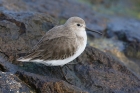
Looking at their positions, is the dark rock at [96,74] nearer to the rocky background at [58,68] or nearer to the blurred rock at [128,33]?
the rocky background at [58,68]

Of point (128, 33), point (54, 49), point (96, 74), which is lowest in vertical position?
point (128, 33)

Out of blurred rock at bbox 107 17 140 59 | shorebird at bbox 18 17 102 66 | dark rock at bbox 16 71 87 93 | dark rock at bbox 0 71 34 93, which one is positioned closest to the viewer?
dark rock at bbox 0 71 34 93

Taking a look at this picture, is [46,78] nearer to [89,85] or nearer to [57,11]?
[89,85]

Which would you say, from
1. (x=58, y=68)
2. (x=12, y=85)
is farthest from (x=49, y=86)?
(x=58, y=68)

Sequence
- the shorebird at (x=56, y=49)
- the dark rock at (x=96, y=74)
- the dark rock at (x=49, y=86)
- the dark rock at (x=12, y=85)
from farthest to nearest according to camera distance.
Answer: the dark rock at (x=96, y=74) < the shorebird at (x=56, y=49) < the dark rock at (x=49, y=86) < the dark rock at (x=12, y=85)

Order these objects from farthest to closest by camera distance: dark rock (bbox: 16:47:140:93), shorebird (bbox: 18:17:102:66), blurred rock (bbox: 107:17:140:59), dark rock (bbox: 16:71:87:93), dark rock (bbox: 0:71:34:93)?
blurred rock (bbox: 107:17:140:59) → dark rock (bbox: 16:47:140:93) → shorebird (bbox: 18:17:102:66) → dark rock (bbox: 16:71:87:93) → dark rock (bbox: 0:71:34:93)

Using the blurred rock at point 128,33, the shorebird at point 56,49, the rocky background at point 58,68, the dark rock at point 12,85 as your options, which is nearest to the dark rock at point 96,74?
the rocky background at point 58,68

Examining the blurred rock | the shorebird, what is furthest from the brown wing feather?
the blurred rock

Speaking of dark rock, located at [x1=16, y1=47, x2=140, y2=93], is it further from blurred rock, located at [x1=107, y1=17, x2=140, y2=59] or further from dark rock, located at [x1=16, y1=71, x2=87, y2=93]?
blurred rock, located at [x1=107, y1=17, x2=140, y2=59]

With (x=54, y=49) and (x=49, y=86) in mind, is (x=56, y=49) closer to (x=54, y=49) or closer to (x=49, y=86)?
(x=54, y=49)
